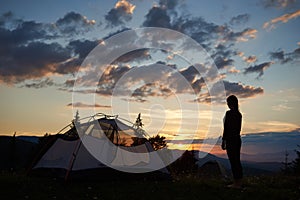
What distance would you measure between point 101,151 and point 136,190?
2.82 meters

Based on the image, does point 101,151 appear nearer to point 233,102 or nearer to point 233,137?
point 233,137

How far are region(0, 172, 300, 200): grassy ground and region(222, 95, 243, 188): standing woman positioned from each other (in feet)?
2.08

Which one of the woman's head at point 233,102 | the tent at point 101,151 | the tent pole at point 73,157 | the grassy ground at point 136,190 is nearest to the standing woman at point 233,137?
the woman's head at point 233,102

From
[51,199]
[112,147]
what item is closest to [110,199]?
[51,199]

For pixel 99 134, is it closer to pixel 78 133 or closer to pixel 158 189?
pixel 78 133

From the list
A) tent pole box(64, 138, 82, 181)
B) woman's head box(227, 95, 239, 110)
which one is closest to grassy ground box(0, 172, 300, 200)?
tent pole box(64, 138, 82, 181)

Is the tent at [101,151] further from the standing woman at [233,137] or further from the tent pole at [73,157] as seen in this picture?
the standing woman at [233,137]

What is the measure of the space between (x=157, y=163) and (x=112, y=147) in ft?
6.46

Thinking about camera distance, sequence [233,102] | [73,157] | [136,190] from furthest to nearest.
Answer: [73,157] < [233,102] < [136,190]

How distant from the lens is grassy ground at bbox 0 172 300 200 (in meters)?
9.04

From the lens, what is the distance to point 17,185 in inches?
402

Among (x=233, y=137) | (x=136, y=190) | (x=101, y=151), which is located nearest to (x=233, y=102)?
(x=233, y=137)

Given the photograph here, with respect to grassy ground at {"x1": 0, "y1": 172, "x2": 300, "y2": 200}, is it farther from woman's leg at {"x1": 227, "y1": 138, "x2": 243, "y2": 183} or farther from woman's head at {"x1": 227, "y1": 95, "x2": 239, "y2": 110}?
woman's head at {"x1": 227, "y1": 95, "x2": 239, "y2": 110}

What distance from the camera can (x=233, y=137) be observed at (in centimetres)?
1004
